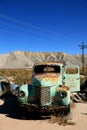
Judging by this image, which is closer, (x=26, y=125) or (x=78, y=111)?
(x=26, y=125)

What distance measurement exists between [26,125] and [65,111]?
6.21 ft

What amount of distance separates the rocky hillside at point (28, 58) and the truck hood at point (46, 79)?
12339 cm

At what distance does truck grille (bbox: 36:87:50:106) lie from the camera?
11.2 meters

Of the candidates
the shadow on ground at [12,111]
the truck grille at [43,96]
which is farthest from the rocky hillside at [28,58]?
the truck grille at [43,96]

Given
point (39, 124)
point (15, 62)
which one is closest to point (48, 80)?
point (39, 124)

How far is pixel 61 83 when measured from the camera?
12.4 m

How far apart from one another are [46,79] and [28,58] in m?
146

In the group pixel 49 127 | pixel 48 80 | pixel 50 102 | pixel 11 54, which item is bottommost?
pixel 49 127

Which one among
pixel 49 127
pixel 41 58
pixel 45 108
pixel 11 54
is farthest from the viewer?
pixel 41 58

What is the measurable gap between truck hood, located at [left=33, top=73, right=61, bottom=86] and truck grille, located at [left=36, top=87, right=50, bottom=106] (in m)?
0.20

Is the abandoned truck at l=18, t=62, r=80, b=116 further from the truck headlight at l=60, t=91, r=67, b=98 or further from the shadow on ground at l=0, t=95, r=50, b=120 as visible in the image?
the shadow on ground at l=0, t=95, r=50, b=120

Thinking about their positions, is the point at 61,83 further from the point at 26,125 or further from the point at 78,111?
the point at 26,125

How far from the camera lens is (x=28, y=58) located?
157875mm

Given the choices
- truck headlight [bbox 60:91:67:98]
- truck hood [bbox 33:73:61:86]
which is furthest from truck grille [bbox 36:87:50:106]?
truck headlight [bbox 60:91:67:98]
